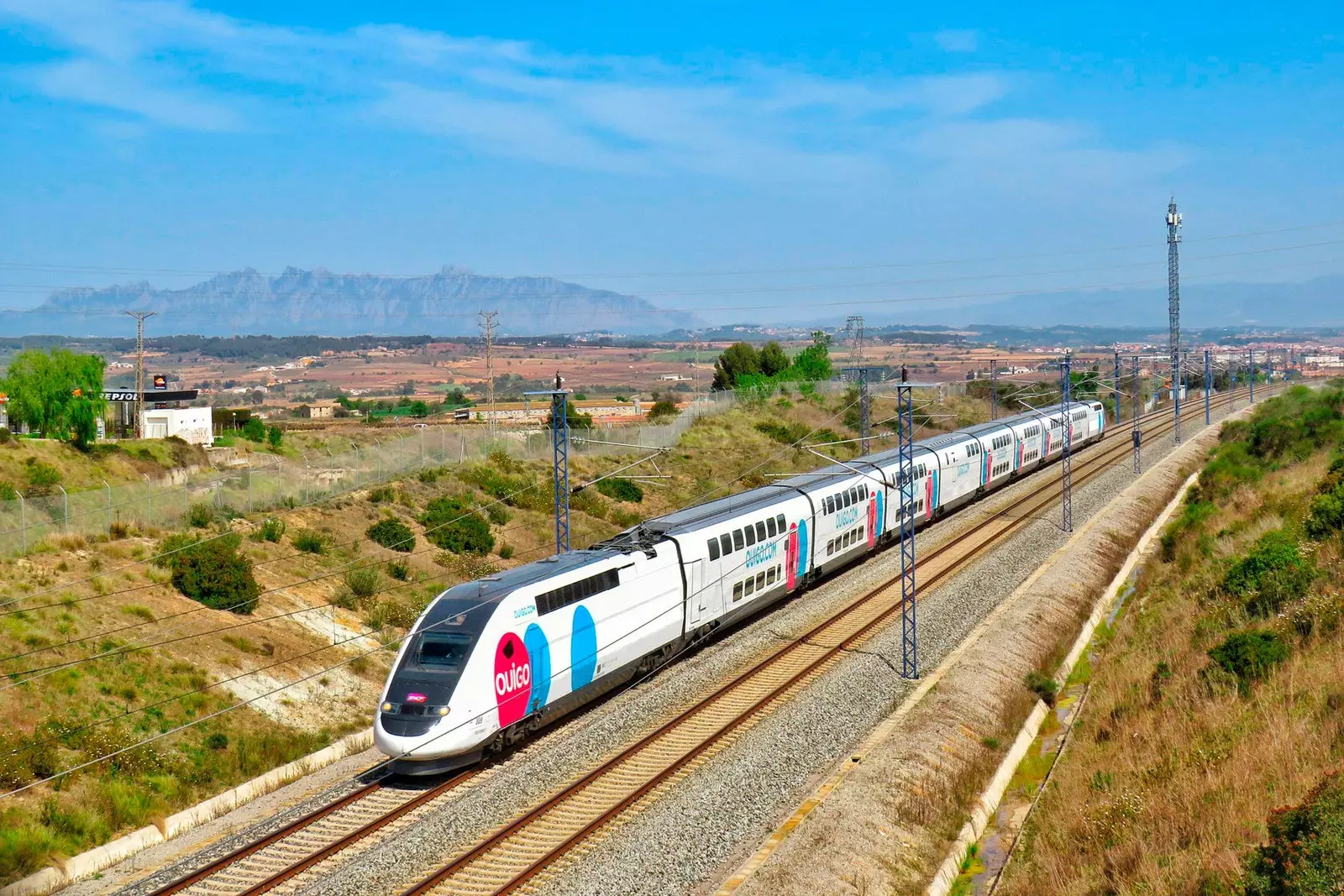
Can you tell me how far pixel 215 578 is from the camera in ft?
103

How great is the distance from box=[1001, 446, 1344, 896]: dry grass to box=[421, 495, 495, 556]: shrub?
71.3ft

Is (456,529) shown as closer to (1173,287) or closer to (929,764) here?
(929,764)

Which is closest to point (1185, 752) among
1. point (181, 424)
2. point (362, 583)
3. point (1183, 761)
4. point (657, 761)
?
point (1183, 761)

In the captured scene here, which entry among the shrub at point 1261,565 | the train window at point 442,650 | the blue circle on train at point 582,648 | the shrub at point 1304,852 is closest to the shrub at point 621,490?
the shrub at point 1261,565

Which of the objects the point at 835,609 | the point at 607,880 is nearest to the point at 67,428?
the point at 835,609

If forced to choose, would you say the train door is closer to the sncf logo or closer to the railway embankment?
the railway embankment

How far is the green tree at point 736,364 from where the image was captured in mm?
120062

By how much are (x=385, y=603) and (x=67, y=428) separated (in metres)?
37.1

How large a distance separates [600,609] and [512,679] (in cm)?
328

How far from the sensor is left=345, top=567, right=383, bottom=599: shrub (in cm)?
3425

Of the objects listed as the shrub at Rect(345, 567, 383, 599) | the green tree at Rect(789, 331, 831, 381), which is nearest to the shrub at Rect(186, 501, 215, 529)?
the shrub at Rect(345, 567, 383, 599)

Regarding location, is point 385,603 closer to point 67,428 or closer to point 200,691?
point 200,691

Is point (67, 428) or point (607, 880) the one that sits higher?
point (67, 428)

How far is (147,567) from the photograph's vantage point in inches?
1237
